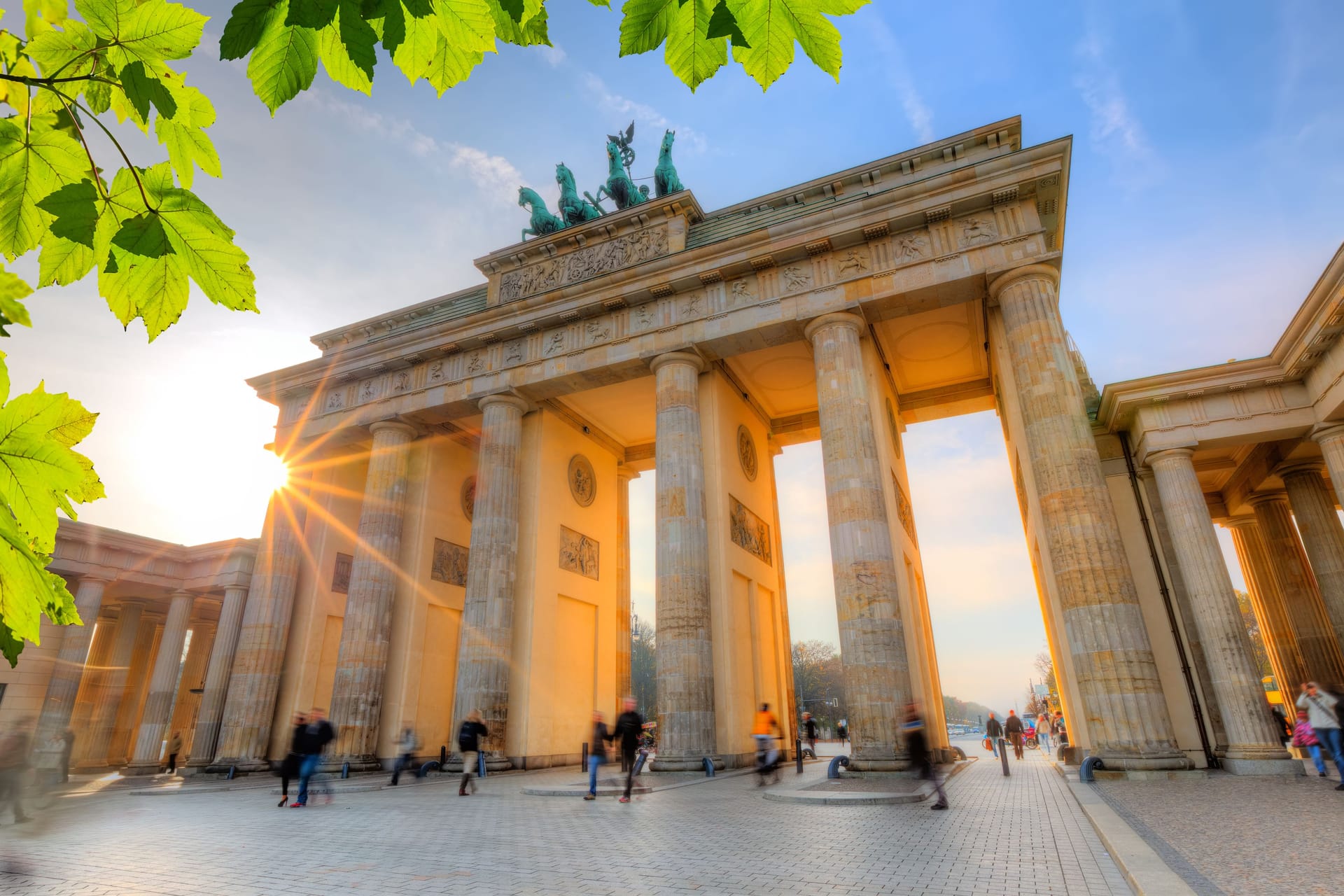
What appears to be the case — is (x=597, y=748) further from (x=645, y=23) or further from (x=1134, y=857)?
(x=645, y=23)

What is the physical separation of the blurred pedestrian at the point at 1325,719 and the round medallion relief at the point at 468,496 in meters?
21.0

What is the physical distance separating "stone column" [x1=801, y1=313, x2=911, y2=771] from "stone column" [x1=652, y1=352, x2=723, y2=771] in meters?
0.68

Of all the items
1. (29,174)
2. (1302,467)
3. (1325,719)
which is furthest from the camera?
(1302,467)

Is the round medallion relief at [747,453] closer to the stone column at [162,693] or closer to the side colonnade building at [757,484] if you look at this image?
the side colonnade building at [757,484]

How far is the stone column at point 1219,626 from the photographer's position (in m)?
12.3

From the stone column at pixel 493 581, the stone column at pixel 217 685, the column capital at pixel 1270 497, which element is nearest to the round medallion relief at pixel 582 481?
the stone column at pixel 493 581

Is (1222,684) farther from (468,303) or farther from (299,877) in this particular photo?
(468,303)

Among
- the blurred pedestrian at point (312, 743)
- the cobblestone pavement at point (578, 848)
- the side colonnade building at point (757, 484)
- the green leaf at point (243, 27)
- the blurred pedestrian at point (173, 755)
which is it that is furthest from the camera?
the blurred pedestrian at point (173, 755)

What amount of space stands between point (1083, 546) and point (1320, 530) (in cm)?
852

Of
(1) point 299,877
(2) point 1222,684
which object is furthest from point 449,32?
(2) point 1222,684

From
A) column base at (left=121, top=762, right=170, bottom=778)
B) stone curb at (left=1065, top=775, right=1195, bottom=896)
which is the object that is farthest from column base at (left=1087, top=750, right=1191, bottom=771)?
column base at (left=121, top=762, right=170, bottom=778)

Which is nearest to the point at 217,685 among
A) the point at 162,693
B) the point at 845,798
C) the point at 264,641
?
the point at 264,641

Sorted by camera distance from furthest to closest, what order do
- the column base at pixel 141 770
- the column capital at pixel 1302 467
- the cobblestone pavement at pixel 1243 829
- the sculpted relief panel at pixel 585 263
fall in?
the column base at pixel 141 770 → the sculpted relief panel at pixel 585 263 → the column capital at pixel 1302 467 → the cobblestone pavement at pixel 1243 829

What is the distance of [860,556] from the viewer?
565 inches
